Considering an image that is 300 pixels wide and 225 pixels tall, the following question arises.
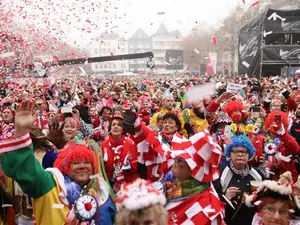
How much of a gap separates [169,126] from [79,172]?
2784mm

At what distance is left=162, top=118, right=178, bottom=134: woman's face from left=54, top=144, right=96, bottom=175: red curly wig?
8.40 ft

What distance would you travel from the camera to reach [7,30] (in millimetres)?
21438

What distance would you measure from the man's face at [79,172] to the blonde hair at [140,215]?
78 cm

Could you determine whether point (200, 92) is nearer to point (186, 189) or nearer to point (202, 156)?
point (202, 156)

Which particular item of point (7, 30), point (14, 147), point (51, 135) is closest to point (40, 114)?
point (51, 135)

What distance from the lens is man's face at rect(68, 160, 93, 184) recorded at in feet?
11.5

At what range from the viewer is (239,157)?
182 inches

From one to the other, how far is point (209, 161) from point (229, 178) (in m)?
1.07

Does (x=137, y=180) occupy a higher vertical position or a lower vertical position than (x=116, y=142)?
higher

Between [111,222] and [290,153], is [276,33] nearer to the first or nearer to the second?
[290,153]

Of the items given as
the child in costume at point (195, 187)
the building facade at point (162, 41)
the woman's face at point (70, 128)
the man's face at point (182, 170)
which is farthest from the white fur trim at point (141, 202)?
the building facade at point (162, 41)

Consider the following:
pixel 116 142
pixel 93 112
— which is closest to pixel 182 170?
pixel 116 142

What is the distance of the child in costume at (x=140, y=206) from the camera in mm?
2760

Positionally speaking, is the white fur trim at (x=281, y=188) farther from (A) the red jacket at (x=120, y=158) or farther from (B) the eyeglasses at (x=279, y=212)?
(A) the red jacket at (x=120, y=158)
